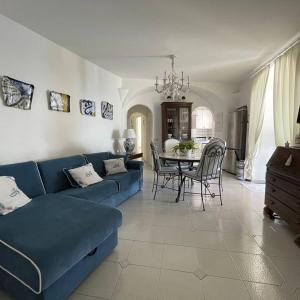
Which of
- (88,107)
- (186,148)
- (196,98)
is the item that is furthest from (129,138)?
(196,98)

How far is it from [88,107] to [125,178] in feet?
5.38

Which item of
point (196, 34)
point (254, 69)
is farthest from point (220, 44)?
point (254, 69)

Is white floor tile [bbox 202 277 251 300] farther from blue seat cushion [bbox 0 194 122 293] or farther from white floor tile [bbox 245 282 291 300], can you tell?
blue seat cushion [bbox 0 194 122 293]

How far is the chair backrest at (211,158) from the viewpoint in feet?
10.0

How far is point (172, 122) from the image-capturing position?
6.01 meters

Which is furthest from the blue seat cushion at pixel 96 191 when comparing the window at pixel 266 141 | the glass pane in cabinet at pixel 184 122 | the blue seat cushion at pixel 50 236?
the glass pane in cabinet at pixel 184 122

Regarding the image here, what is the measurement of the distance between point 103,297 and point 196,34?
3.13 m

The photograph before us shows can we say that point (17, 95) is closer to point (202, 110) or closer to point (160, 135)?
point (160, 135)

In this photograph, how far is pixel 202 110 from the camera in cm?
759

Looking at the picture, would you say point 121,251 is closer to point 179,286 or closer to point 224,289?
point 179,286

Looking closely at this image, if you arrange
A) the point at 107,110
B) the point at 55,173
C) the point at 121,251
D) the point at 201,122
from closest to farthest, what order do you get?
the point at 121,251
the point at 55,173
the point at 107,110
the point at 201,122

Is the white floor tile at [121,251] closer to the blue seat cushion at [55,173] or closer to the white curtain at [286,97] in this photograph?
the blue seat cushion at [55,173]

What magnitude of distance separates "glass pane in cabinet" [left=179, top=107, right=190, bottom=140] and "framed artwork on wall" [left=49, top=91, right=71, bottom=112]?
11.4 ft

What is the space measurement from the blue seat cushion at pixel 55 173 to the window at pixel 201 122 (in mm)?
5495
